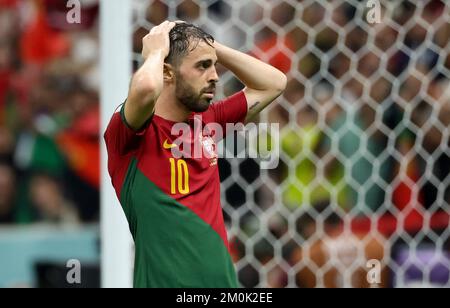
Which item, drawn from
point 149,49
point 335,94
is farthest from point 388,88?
point 149,49

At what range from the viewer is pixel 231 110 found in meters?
2.21

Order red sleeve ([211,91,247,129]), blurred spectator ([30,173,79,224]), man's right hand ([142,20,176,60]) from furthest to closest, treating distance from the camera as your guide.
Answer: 1. blurred spectator ([30,173,79,224])
2. red sleeve ([211,91,247,129])
3. man's right hand ([142,20,176,60])

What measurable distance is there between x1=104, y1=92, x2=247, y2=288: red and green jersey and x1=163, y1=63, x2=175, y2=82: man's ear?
0.10 m

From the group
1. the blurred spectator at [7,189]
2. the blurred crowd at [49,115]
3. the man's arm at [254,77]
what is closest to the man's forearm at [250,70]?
the man's arm at [254,77]

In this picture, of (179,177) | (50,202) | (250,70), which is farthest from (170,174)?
(50,202)

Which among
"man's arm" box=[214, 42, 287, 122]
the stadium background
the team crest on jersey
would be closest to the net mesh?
the stadium background

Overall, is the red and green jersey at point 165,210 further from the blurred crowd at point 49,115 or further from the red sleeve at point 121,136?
the blurred crowd at point 49,115

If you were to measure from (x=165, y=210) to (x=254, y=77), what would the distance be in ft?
1.54

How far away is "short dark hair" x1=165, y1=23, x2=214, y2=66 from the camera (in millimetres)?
2021

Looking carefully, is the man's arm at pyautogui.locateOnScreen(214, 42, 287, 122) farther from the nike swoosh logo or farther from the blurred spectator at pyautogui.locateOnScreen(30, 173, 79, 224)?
the blurred spectator at pyautogui.locateOnScreen(30, 173, 79, 224)
